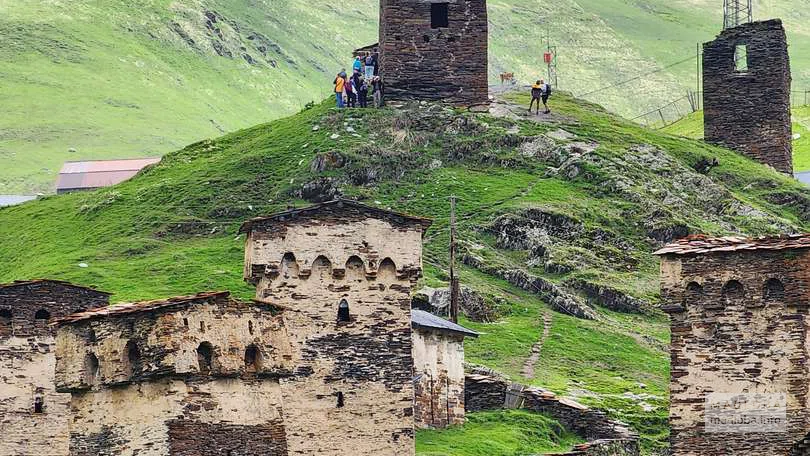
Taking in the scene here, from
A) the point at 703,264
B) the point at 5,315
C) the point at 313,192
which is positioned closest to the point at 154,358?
the point at 703,264

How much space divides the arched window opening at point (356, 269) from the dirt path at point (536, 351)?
63.5 ft

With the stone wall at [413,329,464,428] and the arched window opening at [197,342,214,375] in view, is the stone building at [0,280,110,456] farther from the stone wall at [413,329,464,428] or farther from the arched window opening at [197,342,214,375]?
the arched window opening at [197,342,214,375]

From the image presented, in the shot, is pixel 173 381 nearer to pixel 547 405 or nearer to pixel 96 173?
pixel 547 405

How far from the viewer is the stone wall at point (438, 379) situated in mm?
73438

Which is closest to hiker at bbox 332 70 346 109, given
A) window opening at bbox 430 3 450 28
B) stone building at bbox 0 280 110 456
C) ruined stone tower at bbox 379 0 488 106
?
ruined stone tower at bbox 379 0 488 106

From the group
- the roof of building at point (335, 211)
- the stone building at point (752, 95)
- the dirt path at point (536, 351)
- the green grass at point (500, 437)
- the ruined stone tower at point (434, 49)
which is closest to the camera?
the roof of building at point (335, 211)

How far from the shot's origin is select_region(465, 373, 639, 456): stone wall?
74500 millimetres

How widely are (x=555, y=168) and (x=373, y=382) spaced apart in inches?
1766

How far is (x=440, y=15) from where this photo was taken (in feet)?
355

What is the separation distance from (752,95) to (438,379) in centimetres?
4716

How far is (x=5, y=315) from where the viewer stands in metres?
63.5

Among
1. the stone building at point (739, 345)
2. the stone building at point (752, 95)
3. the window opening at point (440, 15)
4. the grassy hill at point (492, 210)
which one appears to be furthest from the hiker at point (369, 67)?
the stone building at point (739, 345)

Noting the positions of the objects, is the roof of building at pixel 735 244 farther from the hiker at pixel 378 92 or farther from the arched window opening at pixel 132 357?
the hiker at pixel 378 92

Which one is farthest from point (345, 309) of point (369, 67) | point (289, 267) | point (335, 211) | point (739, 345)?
point (369, 67)
